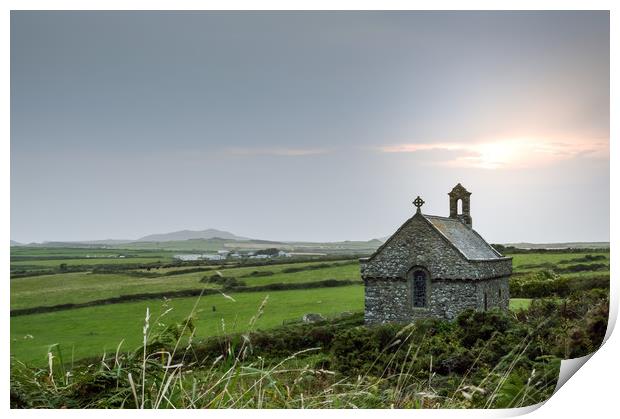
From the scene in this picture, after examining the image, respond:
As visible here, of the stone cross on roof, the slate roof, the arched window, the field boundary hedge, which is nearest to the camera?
the field boundary hedge

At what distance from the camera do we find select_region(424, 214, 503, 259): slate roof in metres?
11.1

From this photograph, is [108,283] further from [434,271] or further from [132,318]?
[434,271]

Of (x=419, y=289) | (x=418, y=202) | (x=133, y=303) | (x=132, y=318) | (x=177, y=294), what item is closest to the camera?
(x=132, y=318)

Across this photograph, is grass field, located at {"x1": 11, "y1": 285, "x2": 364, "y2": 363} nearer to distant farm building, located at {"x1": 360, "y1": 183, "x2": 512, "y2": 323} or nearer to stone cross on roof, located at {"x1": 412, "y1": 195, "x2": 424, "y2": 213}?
distant farm building, located at {"x1": 360, "y1": 183, "x2": 512, "y2": 323}

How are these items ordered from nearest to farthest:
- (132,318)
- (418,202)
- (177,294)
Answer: (132,318) < (177,294) < (418,202)

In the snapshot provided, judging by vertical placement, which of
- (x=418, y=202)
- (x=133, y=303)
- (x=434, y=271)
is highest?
(x=418, y=202)

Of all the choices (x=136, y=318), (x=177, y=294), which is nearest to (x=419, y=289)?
(x=177, y=294)

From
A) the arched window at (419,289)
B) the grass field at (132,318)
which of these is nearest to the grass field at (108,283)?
the grass field at (132,318)

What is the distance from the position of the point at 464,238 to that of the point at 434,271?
761 millimetres

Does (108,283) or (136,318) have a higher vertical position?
(108,283)

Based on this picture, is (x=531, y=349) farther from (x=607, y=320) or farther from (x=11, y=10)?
(x=11, y=10)

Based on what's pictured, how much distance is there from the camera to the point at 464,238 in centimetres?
1117

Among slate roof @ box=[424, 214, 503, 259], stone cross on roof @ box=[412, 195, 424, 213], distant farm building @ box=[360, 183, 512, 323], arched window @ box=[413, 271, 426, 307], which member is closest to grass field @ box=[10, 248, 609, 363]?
distant farm building @ box=[360, 183, 512, 323]

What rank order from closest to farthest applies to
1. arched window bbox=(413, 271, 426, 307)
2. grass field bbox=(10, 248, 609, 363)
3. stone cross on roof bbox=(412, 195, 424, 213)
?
grass field bbox=(10, 248, 609, 363) → stone cross on roof bbox=(412, 195, 424, 213) → arched window bbox=(413, 271, 426, 307)
